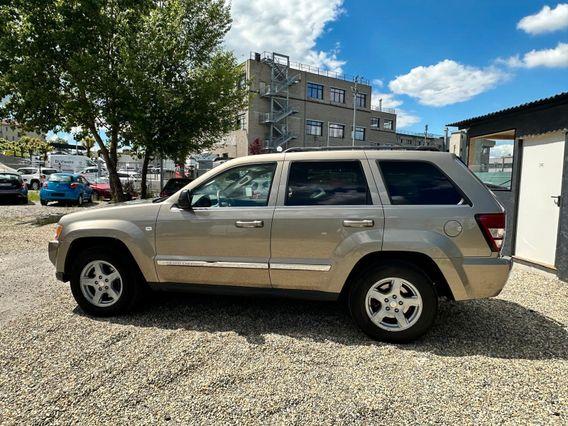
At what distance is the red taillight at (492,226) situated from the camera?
331cm

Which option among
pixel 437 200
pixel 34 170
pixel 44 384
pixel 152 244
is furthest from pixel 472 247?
pixel 34 170

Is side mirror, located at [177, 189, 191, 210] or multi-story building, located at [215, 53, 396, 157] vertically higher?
multi-story building, located at [215, 53, 396, 157]

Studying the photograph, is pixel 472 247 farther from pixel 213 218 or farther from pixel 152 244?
pixel 152 244

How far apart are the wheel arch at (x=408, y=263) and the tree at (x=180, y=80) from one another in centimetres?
1106

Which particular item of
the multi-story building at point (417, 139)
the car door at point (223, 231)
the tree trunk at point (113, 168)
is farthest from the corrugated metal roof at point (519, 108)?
the multi-story building at point (417, 139)

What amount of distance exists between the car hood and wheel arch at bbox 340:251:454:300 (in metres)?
2.16

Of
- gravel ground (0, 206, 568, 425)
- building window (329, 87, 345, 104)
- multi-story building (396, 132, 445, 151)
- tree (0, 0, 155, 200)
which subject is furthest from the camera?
multi-story building (396, 132, 445, 151)

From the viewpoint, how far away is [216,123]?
48.1 ft

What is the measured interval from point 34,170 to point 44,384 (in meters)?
30.3

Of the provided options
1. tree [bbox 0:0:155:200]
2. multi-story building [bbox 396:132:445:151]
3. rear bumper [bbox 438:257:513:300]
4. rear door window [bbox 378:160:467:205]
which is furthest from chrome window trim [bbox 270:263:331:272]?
multi-story building [bbox 396:132:445:151]

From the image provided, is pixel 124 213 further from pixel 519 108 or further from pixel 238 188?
pixel 519 108

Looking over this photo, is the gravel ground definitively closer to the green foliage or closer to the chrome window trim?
the chrome window trim

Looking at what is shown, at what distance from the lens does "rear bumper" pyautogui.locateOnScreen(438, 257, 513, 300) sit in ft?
10.9

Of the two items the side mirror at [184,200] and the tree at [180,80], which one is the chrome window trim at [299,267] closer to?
the side mirror at [184,200]
